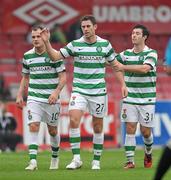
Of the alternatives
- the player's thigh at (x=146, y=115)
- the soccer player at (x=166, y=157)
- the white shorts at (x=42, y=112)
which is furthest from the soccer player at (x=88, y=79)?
the soccer player at (x=166, y=157)

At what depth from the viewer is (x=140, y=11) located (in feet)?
110

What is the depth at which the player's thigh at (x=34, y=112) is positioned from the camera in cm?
1445

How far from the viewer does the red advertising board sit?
3253 cm

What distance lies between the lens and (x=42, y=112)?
1463 cm

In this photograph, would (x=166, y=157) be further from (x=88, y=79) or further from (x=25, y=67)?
(x=25, y=67)

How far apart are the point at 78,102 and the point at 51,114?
538mm

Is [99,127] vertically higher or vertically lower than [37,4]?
lower

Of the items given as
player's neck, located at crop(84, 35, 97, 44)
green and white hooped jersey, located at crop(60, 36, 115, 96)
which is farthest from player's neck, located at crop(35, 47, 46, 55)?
player's neck, located at crop(84, 35, 97, 44)

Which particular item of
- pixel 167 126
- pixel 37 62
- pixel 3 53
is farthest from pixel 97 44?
pixel 3 53

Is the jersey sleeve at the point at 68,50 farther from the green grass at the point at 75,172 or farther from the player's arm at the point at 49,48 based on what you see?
the green grass at the point at 75,172

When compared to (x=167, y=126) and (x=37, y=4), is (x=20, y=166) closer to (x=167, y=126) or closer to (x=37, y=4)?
(x=167, y=126)

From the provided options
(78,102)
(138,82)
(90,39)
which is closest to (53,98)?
(78,102)

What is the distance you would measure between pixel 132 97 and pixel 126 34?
1881 cm

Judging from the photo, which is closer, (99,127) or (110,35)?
(99,127)
